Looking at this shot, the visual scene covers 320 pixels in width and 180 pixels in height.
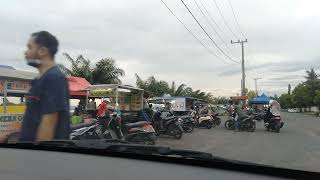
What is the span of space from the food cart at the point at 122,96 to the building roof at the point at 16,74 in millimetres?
8887

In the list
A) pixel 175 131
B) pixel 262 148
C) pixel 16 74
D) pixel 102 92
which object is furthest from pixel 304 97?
pixel 16 74

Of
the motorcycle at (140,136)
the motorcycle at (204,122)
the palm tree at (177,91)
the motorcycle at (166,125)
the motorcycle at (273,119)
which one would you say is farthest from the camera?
the palm tree at (177,91)

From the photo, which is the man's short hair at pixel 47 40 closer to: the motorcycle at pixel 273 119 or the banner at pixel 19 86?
the banner at pixel 19 86

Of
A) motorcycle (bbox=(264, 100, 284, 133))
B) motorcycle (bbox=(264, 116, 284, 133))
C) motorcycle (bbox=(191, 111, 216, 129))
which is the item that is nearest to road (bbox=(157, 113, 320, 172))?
motorcycle (bbox=(264, 116, 284, 133))

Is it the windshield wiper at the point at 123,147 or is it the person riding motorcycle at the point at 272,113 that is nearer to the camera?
the windshield wiper at the point at 123,147

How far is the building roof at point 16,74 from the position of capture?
4090mm

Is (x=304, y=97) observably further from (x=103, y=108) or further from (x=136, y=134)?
(x=136, y=134)

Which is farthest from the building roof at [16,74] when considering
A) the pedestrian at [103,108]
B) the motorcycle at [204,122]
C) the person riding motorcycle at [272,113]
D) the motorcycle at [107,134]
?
the motorcycle at [204,122]

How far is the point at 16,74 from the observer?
14.9ft

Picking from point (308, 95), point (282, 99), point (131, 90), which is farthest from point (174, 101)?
Result: point (282, 99)

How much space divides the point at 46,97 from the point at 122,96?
13.7 metres

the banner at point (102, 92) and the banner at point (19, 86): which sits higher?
the banner at point (102, 92)

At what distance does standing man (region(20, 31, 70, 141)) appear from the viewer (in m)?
3.82

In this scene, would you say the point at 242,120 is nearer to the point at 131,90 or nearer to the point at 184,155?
the point at 131,90
